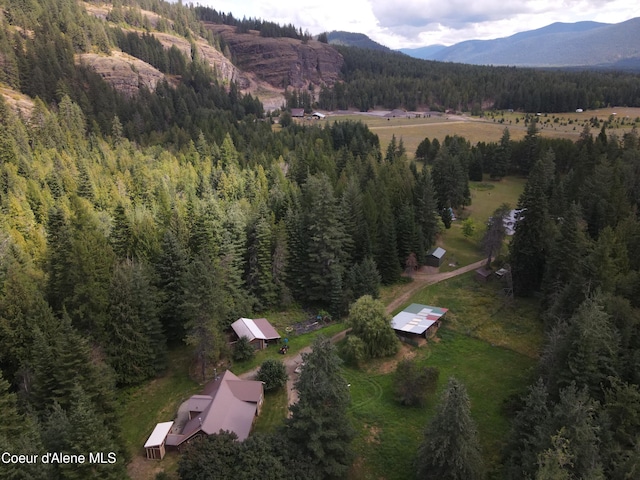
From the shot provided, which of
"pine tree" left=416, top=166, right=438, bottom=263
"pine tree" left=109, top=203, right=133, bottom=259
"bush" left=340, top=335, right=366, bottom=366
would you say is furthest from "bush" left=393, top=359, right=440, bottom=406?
"pine tree" left=109, top=203, right=133, bottom=259

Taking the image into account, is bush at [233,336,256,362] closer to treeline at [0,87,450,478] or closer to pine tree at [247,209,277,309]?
treeline at [0,87,450,478]

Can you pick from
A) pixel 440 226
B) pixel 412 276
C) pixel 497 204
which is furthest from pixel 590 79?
pixel 412 276

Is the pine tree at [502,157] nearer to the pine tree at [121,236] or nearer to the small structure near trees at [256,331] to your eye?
the small structure near trees at [256,331]

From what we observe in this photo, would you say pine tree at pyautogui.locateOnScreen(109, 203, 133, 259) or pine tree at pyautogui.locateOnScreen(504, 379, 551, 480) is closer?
pine tree at pyautogui.locateOnScreen(504, 379, 551, 480)

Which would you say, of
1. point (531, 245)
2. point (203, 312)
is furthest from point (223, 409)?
point (531, 245)

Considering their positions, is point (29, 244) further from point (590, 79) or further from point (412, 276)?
point (590, 79)

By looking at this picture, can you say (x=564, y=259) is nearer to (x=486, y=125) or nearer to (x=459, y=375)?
(x=459, y=375)
